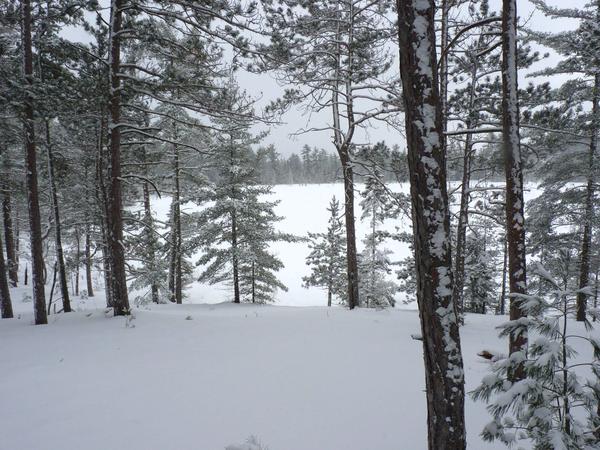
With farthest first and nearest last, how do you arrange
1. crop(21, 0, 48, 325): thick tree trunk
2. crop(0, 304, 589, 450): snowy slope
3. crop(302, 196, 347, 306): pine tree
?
1. crop(302, 196, 347, 306): pine tree
2. crop(21, 0, 48, 325): thick tree trunk
3. crop(0, 304, 589, 450): snowy slope

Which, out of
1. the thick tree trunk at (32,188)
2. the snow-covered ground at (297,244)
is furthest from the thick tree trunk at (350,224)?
the thick tree trunk at (32,188)

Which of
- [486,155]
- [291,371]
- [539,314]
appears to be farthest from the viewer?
[486,155]

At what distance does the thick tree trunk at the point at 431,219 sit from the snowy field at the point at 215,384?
53.8 inches

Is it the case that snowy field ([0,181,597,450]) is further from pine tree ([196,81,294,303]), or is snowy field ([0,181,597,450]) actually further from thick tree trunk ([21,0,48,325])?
pine tree ([196,81,294,303])

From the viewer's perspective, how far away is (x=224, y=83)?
8.41m

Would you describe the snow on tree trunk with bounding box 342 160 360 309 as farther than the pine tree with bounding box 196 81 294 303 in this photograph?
No

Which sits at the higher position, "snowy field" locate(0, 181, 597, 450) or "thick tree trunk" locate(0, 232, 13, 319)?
"thick tree trunk" locate(0, 232, 13, 319)

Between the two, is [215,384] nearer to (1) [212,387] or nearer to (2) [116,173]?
(1) [212,387]

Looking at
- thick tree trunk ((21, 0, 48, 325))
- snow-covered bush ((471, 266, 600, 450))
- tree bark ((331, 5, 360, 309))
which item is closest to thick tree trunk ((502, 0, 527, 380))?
snow-covered bush ((471, 266, 600, 450))

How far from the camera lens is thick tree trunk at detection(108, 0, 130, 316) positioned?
8.24m

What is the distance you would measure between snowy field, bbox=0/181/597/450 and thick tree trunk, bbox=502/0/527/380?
192 cm

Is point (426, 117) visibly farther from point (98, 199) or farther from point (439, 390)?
point (98, 199)

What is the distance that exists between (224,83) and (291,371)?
23.6 feet

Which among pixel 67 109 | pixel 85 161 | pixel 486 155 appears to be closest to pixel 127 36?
pixel 67 109
